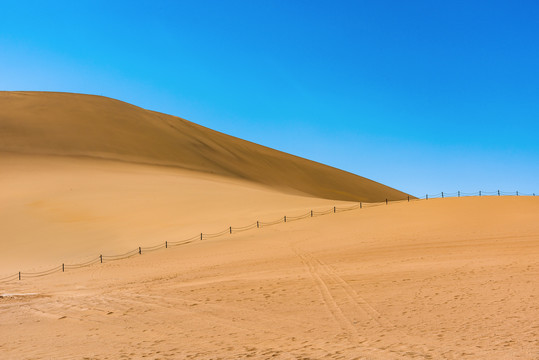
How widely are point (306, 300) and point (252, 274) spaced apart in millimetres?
4854

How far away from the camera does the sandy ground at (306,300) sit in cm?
955

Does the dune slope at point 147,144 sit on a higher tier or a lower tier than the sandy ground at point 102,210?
higher

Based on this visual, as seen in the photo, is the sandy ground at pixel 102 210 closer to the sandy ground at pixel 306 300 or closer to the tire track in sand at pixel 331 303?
the sandy ground at pixel 306 300

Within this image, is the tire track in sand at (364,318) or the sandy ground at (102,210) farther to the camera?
the sandy ground at (102,210)

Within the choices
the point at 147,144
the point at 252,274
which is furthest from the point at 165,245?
the point at 147,144

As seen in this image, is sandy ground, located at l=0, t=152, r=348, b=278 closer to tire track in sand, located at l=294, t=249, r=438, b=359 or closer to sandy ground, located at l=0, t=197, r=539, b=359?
sandy ground, located at l=0, t=197, r=539, b=359

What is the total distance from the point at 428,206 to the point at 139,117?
2403 inches

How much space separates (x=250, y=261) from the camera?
69.0 ft

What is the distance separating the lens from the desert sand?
9.93 meters

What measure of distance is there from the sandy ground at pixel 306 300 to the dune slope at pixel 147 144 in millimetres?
39636

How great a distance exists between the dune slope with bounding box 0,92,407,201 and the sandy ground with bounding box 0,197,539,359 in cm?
3964

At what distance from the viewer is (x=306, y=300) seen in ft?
44.4

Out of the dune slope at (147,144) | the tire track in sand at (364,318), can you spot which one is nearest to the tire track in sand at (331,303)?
the tire track in sand at (364,318)

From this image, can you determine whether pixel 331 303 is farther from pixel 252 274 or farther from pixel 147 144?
pixel 147 144
